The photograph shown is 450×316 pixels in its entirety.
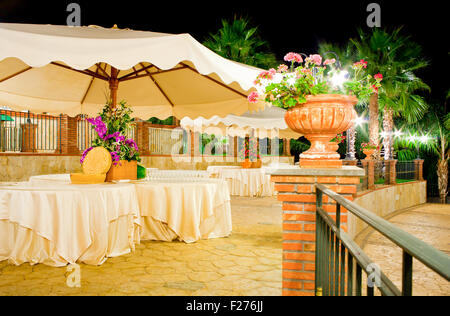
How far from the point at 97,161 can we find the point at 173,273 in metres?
1.58

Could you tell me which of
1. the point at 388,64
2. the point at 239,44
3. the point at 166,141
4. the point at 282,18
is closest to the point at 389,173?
the point at 388,64

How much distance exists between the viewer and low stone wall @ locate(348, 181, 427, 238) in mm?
6739

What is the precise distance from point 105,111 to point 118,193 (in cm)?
102

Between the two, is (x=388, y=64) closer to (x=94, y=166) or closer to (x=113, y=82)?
(x=113, y=82)

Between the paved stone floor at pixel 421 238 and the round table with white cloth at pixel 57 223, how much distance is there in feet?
10.4

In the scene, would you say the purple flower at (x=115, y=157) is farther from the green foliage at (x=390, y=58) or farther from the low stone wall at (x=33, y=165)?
the green foliage at (x=390, y=58)

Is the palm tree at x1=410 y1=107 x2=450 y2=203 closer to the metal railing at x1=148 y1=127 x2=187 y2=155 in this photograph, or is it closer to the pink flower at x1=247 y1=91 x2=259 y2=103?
the metal railing at x1=148 y1=127 x2=187 y2=155

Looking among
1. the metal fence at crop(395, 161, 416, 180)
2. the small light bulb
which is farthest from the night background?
the metal fence at crop(395, 161, 416, 180)

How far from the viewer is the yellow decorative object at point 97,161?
3.86 meters

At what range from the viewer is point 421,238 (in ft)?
20.2

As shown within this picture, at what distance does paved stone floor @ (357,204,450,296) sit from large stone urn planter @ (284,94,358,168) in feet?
6.24
